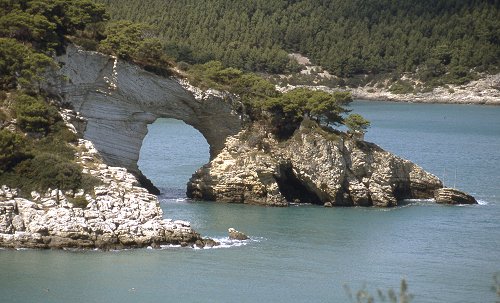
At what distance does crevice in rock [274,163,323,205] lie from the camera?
5144 centimetres

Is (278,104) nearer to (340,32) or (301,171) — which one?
(301,171)

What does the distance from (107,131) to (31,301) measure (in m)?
17.2

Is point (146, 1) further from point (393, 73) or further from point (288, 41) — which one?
point (393, 73)

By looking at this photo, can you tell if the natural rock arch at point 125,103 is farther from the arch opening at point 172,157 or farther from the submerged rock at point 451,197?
the submerged rock at point 451,197

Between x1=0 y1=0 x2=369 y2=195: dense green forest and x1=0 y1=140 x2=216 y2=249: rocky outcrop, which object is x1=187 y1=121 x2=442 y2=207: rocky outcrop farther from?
x1=0 y1=140 x2=216 y2=249: rocky outcrop

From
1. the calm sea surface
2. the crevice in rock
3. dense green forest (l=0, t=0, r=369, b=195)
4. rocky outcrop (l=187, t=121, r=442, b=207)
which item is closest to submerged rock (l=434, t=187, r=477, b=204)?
the calm sea surface

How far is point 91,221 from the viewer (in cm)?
3788

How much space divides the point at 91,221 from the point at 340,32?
146258mm

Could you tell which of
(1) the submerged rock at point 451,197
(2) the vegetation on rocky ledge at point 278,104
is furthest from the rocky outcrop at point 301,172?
(1) the submerged rock at point 451,197

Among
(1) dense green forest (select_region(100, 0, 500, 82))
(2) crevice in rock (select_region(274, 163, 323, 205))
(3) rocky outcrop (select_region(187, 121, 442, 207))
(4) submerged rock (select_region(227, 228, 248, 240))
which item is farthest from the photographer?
(1) dense green forest (select_region(100, 0, 500, 82))

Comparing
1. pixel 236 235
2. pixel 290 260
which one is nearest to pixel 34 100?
pixel 236 235

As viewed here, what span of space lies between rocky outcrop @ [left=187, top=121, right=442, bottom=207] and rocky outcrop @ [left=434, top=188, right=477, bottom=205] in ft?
6.69

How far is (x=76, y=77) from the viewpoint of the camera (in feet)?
155

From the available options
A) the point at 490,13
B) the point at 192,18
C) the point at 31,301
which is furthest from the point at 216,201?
the point at 490,13
